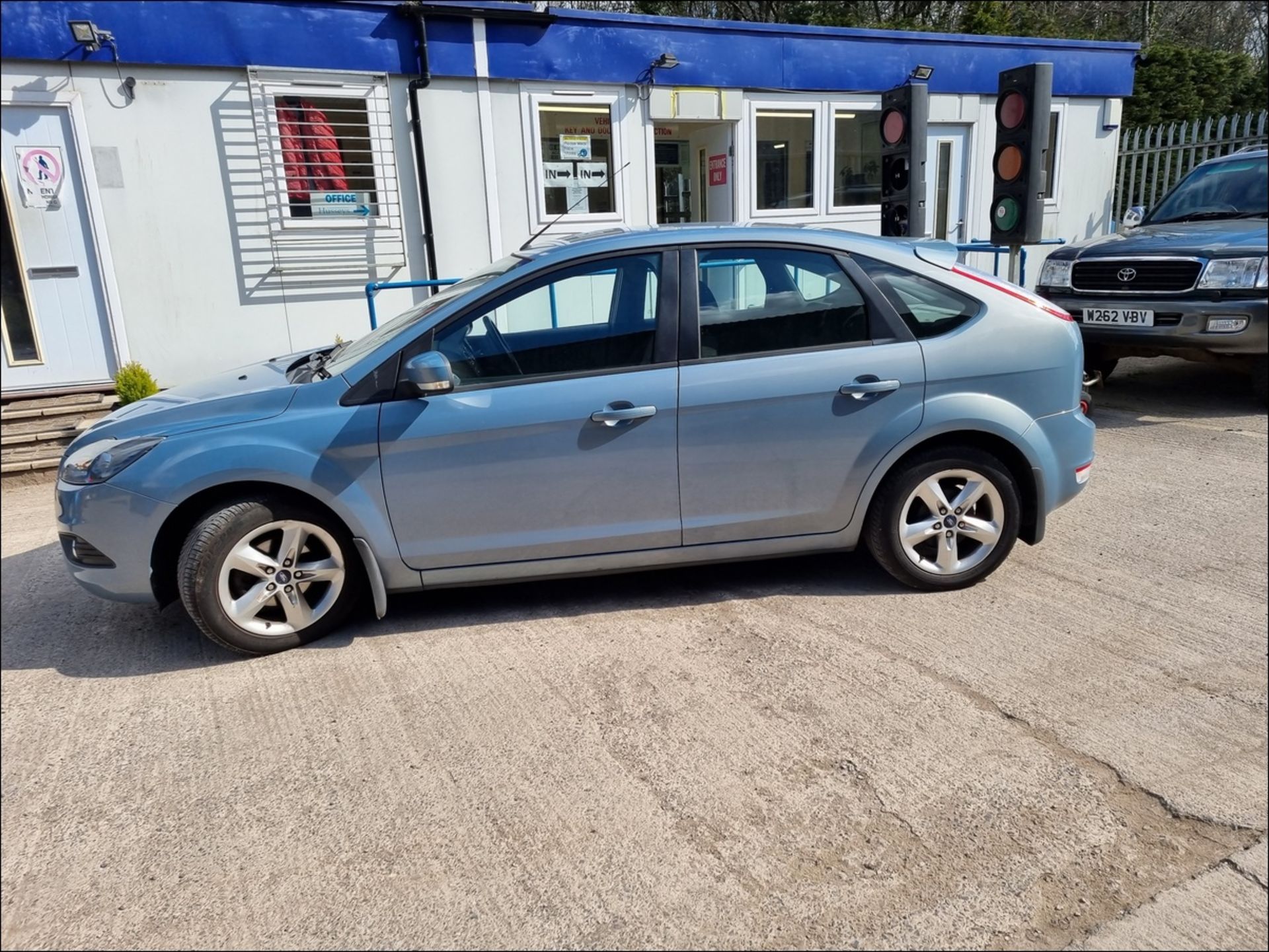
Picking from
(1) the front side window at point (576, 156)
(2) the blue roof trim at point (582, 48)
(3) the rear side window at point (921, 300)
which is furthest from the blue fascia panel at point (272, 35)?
(3) the rear side window at point (921, 300)

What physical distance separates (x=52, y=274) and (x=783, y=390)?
6.91 metres

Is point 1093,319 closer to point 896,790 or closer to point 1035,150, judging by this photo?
point 1035,150

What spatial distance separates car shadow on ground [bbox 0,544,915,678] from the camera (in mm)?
3535

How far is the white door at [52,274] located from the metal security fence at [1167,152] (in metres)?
13.0

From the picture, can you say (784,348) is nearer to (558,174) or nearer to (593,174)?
(558,174)

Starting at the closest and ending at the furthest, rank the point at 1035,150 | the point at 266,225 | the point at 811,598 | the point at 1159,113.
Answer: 1. the point at 811,598
2. the point at 1035,150
3. the point at 266,225
4. the point at 1159,113

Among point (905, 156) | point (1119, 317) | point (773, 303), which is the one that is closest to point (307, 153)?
point (905, 156)

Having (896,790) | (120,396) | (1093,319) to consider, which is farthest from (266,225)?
(896,790)

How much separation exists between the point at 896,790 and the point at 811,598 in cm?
139

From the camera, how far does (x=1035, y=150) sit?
613 cm

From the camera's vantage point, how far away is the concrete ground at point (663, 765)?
2.15 m

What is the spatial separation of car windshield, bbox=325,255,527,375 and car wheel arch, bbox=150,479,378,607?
1.75 ft

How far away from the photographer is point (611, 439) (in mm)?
3521

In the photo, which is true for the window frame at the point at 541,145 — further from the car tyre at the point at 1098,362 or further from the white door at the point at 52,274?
the car tyre at the point at 1098,362
